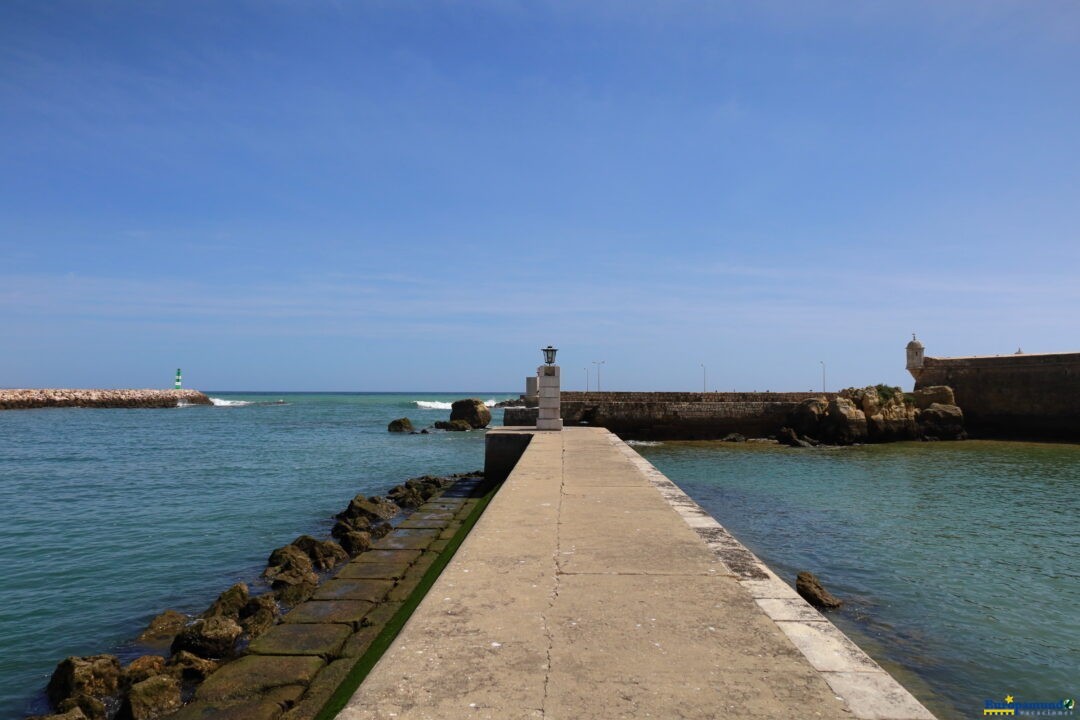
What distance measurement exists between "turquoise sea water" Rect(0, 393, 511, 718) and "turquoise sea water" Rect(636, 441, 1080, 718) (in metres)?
7.85

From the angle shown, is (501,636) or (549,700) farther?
(501,636)

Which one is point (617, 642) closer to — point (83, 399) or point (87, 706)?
point (87, 706)

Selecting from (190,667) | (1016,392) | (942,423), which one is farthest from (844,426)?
(190,667)

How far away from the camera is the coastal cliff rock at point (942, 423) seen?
31719 mm

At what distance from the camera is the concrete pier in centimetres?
291

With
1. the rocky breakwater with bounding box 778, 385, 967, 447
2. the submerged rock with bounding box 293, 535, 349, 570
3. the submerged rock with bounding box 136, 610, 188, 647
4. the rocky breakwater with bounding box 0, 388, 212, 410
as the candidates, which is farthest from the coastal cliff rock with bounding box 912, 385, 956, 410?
the rocky breakwater with bounding box 0, 388, 212, 410

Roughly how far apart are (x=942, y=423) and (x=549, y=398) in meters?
23.0

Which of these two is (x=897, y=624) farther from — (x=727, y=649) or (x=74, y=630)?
(x=74, y=630)

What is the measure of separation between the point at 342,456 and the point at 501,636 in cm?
2315

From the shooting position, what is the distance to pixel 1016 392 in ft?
106

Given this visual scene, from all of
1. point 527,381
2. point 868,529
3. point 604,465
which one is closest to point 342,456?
point 527,381

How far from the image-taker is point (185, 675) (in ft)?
18.5

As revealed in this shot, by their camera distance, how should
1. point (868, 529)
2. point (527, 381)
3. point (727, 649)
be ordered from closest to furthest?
point (727, 649)
point (868, 529)
point (527, 381)

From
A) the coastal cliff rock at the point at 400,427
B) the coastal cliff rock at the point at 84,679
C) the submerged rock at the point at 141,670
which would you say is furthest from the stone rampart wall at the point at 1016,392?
the coastal cliff rock at the point at 84,679
